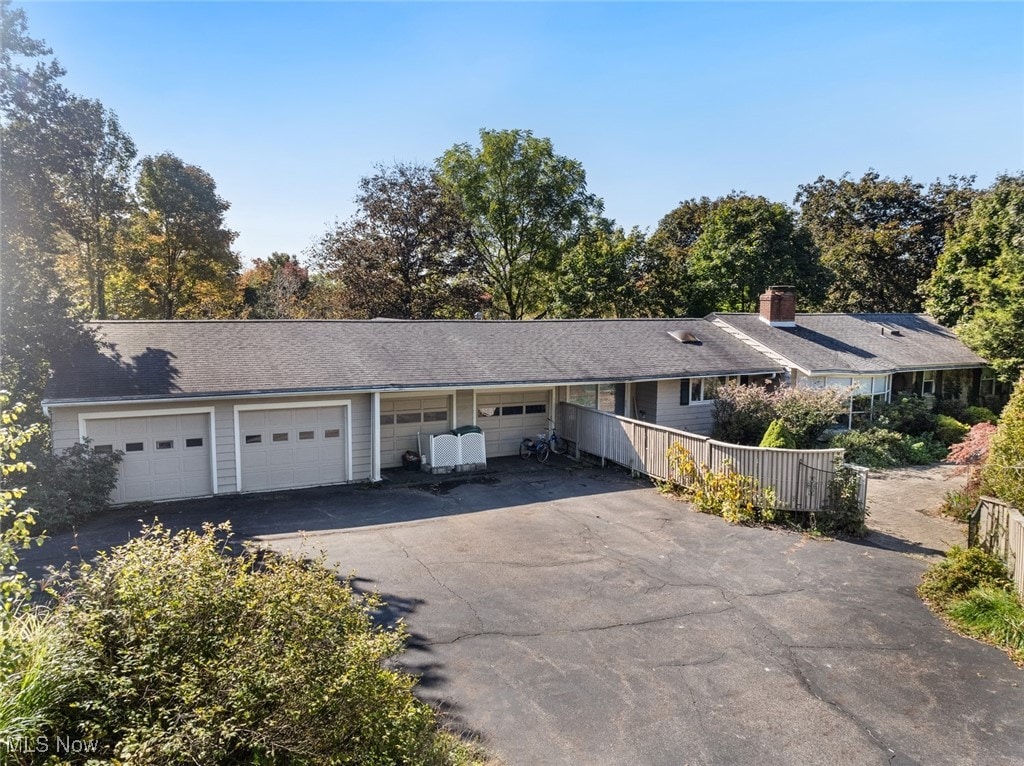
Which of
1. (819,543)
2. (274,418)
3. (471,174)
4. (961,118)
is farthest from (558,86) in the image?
(471,174)

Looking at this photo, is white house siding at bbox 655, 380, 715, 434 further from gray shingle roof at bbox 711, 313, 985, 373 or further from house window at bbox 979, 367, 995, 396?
house window at bbox 979, 367, 995, 396

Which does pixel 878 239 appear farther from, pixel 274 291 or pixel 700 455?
pixel 274 291

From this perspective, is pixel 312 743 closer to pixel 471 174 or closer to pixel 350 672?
pixel 350 672

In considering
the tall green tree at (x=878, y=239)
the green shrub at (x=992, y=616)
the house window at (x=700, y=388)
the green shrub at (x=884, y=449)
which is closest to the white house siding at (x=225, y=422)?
the house window at (x=700, y=388)

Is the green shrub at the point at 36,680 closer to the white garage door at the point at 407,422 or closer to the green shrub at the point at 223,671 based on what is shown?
the green shrub at the point at 223,671

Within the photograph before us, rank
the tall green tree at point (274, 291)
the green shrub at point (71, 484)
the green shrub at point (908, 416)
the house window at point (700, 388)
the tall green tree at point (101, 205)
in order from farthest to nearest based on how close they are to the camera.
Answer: the tall green tree at point (274, 291)
the tall green tree at point (101, 205)
the green shrub at point (908, 416)
the house window at point (700, 388)
the green shrub at point (71, 484)
